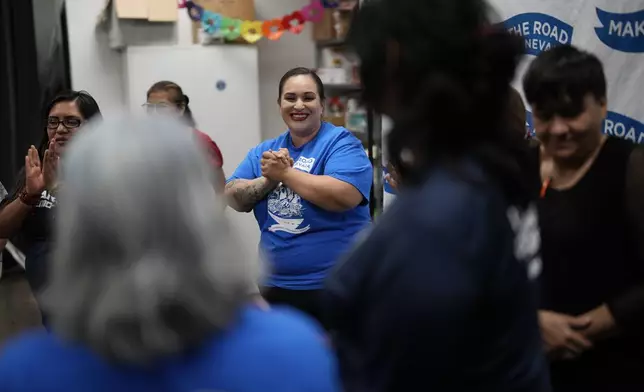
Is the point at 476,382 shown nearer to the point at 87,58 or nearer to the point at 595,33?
the point at 595,33

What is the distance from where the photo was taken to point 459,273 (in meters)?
0.86

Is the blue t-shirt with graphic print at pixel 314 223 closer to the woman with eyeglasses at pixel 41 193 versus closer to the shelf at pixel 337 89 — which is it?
the woman with eyeglasses at pixel 41 193

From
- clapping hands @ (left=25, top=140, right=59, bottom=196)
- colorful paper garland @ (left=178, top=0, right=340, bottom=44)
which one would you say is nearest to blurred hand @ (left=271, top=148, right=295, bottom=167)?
clapping hands @ (left=25, top=140, right=59, bottom=196)

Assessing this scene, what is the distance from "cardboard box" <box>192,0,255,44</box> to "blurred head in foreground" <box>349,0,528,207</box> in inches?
148

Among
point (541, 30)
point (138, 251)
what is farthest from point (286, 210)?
point (138, 251)

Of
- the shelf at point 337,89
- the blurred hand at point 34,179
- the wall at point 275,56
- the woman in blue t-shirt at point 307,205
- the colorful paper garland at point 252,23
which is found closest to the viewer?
the blurred hand at point 34,179

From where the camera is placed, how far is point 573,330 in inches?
53.9

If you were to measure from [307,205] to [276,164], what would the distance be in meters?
0.18

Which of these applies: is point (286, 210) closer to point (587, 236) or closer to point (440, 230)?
point (587, 236)

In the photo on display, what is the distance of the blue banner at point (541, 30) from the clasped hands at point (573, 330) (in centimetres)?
119

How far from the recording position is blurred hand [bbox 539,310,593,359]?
136 centimetres

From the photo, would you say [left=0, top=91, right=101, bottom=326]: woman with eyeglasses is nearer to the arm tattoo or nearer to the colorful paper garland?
the arm tattoo

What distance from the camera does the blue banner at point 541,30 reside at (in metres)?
2.28

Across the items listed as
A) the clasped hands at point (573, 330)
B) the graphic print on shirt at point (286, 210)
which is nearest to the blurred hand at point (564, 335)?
the clasped hands at point (573, 330)
